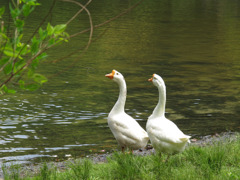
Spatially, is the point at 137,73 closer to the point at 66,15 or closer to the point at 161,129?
the point at 161,129

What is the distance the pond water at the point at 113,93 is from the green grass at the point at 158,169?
1.60m

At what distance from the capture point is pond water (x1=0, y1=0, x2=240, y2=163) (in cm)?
1046

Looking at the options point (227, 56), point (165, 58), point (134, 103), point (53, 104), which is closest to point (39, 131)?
point (53, 104)

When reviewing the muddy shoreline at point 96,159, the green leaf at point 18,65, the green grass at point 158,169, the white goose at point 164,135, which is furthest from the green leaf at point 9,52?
the muddy shoreline at point 96,159

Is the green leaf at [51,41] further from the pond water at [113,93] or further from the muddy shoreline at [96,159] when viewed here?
the muddy shoreline at [96,159]

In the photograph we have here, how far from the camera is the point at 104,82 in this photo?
1647cm

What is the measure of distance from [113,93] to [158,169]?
8.80 meters

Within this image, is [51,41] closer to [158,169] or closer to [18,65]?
[18,65]

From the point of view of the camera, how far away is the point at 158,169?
6230mm

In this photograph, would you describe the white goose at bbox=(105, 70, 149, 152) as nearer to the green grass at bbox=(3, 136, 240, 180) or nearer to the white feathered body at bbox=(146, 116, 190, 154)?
the white feathered body at bbox=(146, 116, 190, 154)

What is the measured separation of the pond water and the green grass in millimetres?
1598

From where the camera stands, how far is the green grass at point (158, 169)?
20.0 ft

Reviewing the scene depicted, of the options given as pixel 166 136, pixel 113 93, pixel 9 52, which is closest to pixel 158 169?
pixel 166 136

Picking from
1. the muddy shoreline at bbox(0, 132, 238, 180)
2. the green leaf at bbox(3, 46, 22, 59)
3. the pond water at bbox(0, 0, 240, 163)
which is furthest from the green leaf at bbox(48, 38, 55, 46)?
the muddy shoreline at bbox(0, 132, 238, 180)
